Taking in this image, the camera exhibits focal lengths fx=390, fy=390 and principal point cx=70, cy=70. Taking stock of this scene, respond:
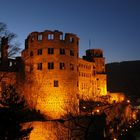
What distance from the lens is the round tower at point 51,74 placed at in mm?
42312

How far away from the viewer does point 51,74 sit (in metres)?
42.6

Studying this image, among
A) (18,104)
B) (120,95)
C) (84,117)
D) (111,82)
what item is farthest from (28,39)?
(111,82)

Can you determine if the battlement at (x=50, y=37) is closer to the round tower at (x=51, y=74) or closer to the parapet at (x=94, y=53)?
the round tower at (x=51, y=74)

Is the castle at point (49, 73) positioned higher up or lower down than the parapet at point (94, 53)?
lower down

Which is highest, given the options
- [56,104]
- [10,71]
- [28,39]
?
[28,39]

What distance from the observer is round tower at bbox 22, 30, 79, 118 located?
42312 millimetres

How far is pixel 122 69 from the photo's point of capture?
142 metres

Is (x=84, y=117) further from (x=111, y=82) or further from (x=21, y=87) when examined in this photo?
(x=111, y=82)

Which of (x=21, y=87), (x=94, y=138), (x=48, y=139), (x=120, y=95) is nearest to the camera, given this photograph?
(x=48, y=139)

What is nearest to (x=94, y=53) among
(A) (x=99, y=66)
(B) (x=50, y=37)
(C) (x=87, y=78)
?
(A) (x=99, y=66)

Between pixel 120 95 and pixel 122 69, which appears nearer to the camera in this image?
pixel 120 95

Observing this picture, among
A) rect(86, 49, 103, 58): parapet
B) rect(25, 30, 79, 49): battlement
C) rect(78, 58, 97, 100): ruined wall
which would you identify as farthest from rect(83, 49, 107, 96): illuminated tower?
rect(25, 30, 79, 49): battlement

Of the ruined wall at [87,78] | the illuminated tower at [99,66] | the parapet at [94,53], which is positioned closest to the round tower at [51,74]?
the ruined wall at [87,78]

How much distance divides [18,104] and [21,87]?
1490 centimetres
